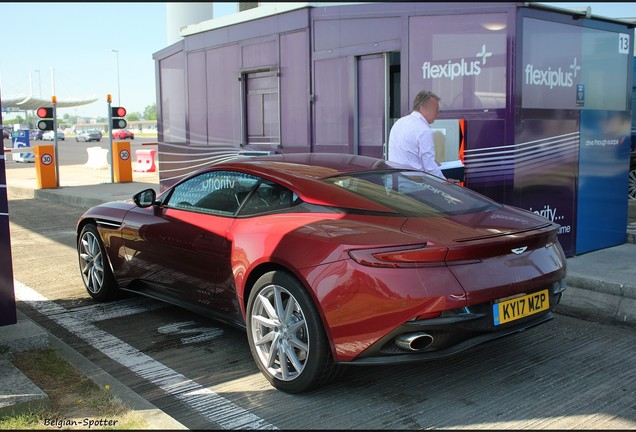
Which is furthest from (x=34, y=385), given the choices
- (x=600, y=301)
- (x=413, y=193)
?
(x=600, y=301)

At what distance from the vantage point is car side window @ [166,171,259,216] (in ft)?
15.0

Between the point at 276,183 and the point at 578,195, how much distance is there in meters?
4.45

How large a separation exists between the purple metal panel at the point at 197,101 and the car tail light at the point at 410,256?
7.13m

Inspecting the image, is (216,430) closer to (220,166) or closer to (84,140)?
(220,166)

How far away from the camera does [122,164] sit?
17.8 meters

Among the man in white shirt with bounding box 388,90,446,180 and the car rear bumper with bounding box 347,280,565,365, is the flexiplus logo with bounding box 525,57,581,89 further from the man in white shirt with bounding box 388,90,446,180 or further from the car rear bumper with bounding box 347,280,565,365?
the car rear bumper with bounding box 347,280,565,365

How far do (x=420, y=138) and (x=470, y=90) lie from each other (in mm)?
1106

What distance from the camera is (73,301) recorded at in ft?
20.1

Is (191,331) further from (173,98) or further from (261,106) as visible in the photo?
(173,98)

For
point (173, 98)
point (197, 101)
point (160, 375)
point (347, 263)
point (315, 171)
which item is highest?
point (173, 98)

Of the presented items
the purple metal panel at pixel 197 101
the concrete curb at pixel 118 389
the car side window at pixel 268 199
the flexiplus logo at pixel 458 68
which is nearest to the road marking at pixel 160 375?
the concrete curb at pixel 118 389

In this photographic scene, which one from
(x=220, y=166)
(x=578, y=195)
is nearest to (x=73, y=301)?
(x=220, y=166)

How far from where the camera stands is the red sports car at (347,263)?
136 inches

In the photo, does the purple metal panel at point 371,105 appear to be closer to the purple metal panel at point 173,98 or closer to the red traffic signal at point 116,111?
the purple metal panel at point 173,98
